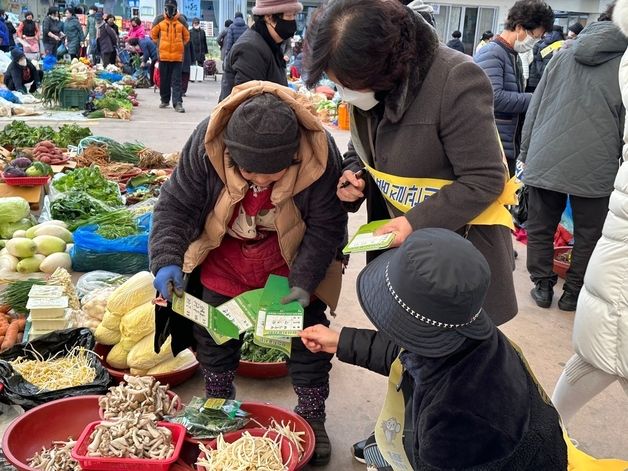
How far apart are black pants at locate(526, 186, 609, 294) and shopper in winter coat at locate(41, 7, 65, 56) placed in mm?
15819

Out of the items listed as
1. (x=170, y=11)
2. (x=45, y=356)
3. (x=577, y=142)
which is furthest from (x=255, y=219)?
(x=170, y=11)

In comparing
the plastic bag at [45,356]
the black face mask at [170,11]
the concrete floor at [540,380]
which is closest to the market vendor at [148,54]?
the black face mask at [170,11]

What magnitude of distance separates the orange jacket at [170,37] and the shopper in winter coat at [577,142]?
26.5 ft

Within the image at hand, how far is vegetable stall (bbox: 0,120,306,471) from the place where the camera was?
2.21m

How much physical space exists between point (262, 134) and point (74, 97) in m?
10.3

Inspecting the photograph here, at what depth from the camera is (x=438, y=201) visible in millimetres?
1875

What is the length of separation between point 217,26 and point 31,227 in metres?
22.5

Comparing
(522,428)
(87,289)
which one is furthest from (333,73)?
(87,289)

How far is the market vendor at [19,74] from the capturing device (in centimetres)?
1220

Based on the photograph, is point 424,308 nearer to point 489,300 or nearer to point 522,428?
point 522,428

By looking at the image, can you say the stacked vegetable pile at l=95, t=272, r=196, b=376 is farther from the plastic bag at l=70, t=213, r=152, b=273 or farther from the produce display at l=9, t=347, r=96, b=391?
the plastic bag at l=70, t=213, r=152, b=273

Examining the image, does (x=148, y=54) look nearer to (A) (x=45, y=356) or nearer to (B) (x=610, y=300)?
(A) (x=45, y=356)

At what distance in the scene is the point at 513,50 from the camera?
14.5ft

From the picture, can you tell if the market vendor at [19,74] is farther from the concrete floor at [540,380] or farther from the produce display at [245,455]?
the produce display at [245,455]
